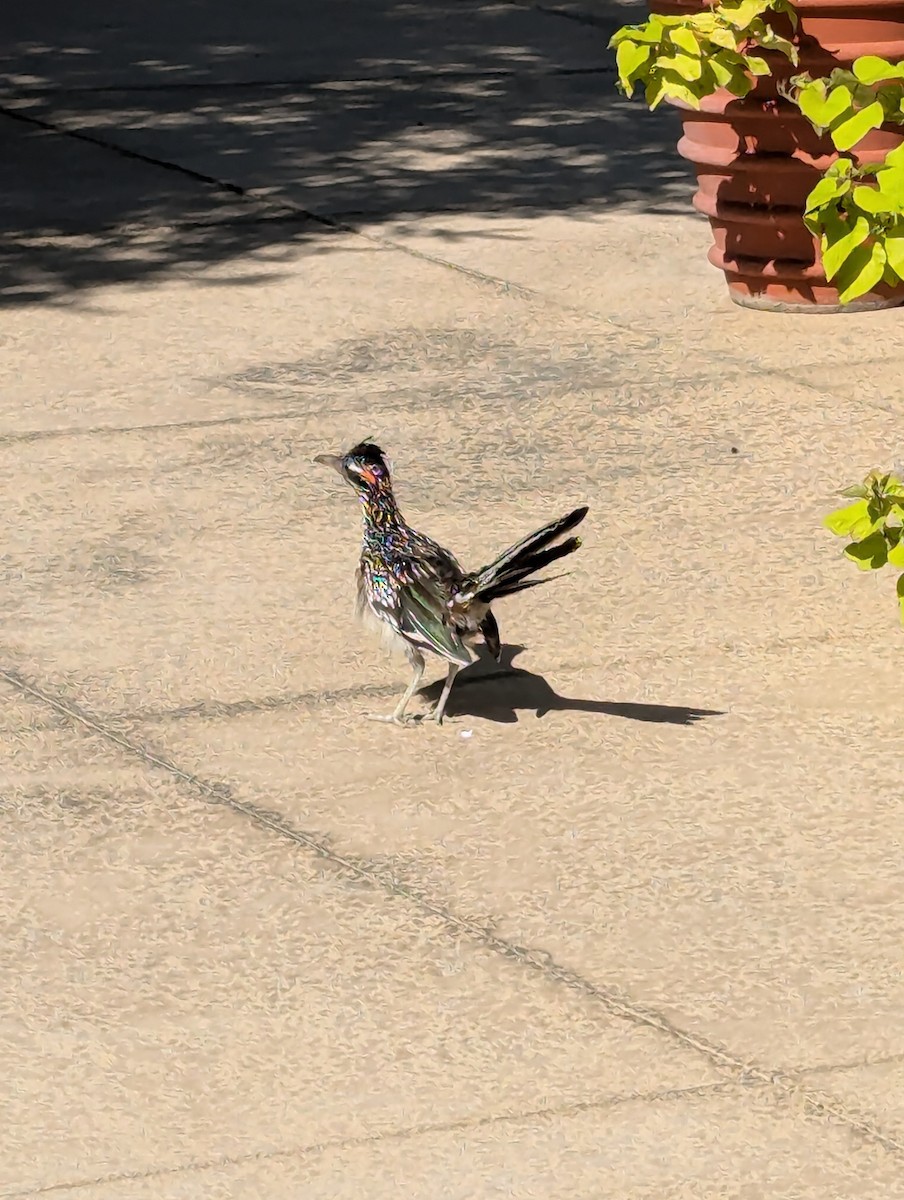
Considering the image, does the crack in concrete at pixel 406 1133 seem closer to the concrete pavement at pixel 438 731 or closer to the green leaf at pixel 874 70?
the concrete pavement at pixel 438 731

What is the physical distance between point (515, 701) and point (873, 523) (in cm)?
115

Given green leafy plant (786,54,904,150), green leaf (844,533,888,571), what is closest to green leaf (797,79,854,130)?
green leafy plant (786,54,904,150)

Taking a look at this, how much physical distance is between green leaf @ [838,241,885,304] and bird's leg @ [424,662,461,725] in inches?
47.5

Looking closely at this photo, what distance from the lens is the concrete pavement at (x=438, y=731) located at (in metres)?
3.74

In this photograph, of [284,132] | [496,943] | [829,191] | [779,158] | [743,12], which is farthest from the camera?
[284,132]

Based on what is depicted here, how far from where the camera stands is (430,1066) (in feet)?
12.6

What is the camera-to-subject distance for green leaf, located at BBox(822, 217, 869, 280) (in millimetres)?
4504

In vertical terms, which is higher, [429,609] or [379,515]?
[379,515]

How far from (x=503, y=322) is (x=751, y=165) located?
104 cm

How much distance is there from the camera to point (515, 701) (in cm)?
532

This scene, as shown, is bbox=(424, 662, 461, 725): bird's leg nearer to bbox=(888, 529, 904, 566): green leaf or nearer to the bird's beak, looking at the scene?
the bird's beak

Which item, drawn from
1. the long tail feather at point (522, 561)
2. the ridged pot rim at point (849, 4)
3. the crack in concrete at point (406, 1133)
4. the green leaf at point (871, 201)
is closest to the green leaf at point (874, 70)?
the green leaf at point (871, 201)

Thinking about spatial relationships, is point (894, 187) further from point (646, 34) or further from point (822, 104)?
point (646, 34)

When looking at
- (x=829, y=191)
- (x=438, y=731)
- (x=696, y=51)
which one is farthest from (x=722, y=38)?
(x=438, y=731)
